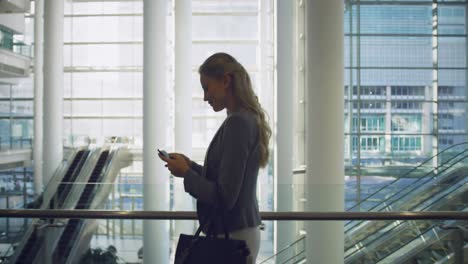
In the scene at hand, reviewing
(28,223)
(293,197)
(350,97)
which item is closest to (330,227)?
(293,197)

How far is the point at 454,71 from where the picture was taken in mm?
20266

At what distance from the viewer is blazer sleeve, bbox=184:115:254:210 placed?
6.86 ft

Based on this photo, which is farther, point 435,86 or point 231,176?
point 435,86

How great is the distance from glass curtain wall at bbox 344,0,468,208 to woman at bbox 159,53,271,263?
1802 cm

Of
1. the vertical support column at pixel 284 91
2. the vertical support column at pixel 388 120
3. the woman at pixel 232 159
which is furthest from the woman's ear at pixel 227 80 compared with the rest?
the vertical support column at pixel 388 120

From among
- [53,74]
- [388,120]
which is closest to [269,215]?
[388,120]

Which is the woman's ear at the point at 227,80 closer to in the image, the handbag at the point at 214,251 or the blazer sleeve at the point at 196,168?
the blazer sleeve at the point at 196,168

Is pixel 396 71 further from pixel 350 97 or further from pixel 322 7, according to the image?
pixel 322 7

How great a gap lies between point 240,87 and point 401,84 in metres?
19.4

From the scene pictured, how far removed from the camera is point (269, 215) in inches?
135

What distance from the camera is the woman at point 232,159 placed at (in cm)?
210

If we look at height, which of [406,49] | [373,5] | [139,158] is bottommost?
[139,158]

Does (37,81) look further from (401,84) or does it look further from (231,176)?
(231,176)

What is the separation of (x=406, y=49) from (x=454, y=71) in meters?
1.83
